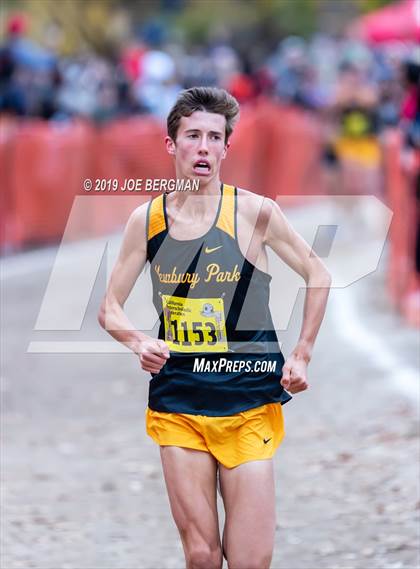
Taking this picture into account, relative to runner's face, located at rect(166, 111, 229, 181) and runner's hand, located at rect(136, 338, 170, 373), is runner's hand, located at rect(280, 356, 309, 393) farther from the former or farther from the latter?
runner's face, located at rect(166, 111, 229, 181)

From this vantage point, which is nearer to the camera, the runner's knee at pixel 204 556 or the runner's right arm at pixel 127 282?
the runner's knee at pixel 204 556

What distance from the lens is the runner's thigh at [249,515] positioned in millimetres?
4648

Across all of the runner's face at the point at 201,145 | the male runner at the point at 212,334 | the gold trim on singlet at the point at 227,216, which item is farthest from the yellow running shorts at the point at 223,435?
the runner's face at the point at 201,145

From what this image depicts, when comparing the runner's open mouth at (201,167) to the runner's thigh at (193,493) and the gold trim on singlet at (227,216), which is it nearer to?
the gold trim on singlet at (227,216)

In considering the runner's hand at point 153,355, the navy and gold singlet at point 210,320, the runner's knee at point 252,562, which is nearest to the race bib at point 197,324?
the navy and gold singlet at point 210,320

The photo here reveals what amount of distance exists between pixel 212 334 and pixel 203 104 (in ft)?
2.54

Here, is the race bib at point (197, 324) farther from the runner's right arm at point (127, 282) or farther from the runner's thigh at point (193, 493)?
the runner's thigh at point (193, 493)

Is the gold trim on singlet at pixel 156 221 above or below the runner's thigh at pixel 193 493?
above

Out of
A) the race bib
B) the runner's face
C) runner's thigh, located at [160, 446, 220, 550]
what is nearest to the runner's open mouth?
the runner's face

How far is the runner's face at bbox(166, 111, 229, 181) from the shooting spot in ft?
15.5

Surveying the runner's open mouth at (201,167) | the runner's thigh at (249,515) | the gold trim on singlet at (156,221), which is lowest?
the runner's thigh at (249,515)

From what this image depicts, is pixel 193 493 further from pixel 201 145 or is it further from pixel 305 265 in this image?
pixel 201 145

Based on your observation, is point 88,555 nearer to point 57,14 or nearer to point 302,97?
point 302,97

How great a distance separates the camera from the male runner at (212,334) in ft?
15.4
